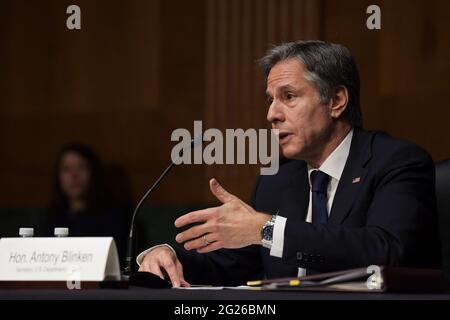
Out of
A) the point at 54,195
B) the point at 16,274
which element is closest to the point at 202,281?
the point at 16,274

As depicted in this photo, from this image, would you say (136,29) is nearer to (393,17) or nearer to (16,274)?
(393,17)

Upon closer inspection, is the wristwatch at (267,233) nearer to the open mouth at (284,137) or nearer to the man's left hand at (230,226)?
the man's left hand at (230,226)

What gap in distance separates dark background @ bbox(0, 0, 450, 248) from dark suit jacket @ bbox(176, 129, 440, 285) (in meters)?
1.56

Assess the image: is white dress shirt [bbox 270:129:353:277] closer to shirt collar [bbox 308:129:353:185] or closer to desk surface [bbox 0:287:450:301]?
shirt collar [bbox 308:129:353:185]

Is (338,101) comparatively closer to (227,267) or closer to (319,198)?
(319,198)

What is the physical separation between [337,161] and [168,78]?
7.63ft

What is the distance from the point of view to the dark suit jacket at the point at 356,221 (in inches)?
84.0

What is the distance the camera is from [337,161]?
2.74m

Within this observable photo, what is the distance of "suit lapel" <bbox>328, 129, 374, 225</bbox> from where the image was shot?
99.6 inches

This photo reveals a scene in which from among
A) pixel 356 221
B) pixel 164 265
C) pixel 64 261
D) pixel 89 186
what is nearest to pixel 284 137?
pixel 356 221

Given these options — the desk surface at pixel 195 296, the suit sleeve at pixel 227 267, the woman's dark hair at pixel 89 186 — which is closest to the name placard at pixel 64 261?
the desk surface at pixel 195 296

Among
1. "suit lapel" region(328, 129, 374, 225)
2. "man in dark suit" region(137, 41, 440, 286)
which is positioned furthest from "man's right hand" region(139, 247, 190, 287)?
"suit lapel" region(328, 129, 374, 225)

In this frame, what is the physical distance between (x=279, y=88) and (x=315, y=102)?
138 mm
